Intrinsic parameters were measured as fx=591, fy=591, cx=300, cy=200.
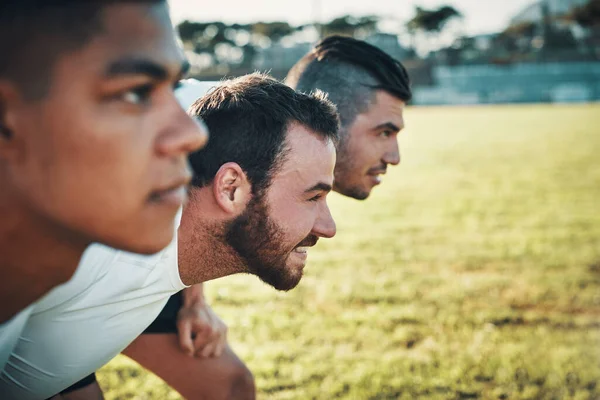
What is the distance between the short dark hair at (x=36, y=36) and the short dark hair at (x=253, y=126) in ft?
3.64

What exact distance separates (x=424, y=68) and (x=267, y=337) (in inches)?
2359

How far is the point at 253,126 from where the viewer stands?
2168 mm

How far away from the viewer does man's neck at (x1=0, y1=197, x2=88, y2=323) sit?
3.68 feet

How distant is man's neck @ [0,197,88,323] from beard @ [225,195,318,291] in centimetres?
92

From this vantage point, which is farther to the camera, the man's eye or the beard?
the beard

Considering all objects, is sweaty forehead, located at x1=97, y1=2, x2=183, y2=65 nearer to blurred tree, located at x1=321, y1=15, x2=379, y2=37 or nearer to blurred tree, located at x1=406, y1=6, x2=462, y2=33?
blurred tree, located at x1=406, y1=6, x2=462, y2=33

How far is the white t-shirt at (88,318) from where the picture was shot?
1784 millimetres

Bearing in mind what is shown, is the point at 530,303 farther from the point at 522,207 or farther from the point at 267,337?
the point at 522,207

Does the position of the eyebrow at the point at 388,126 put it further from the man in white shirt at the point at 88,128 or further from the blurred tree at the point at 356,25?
the blurred tree at the point at 356,25

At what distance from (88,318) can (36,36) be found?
45.1 inches

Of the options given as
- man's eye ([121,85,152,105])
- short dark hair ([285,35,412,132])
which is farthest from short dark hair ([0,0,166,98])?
short dark hair ([285,35,412,132])

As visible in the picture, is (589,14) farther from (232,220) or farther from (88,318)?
(88,318)

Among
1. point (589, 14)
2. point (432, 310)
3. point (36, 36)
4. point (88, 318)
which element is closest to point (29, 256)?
point (36, 36)

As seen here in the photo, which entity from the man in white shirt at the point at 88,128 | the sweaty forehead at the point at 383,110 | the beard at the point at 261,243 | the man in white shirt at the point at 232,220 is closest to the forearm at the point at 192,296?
the man in white shirt at the point at 232,220
